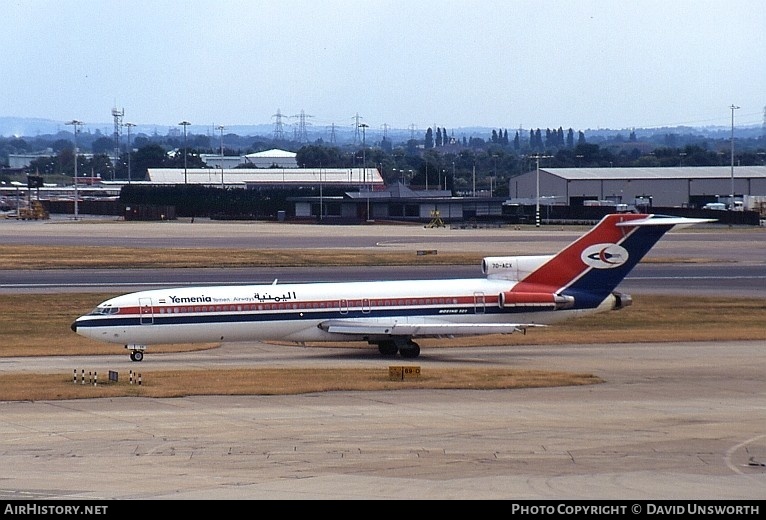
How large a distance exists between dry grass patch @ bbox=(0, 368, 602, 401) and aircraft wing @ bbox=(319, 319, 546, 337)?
13.0 ft

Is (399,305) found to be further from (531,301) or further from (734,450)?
(734,450)

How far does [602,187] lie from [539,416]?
152 meters

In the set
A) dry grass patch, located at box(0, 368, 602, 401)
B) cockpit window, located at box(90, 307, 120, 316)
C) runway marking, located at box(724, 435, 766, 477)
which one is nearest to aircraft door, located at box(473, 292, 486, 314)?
dry grass patch, located at box(0, 368, 602, 401)

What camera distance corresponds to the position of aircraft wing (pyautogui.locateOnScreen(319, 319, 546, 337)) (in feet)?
152

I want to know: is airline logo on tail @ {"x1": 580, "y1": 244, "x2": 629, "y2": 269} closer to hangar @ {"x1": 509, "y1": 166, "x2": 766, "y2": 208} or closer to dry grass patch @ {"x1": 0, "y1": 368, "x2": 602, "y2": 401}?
dry grass patch @ {"x1": 0, "y1": 368, "x2": 602, "y2": 401}

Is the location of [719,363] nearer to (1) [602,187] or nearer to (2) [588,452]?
(2) [588,452]

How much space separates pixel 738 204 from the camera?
16125 centimetres

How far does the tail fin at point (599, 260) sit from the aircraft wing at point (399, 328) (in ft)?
6.60

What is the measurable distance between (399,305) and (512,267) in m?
4.74

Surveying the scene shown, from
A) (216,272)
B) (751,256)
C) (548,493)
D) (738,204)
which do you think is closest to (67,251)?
(216,272)

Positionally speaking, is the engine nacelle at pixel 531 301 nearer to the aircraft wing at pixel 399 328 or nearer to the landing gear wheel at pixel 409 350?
the aircraft wing at pixel 399 328

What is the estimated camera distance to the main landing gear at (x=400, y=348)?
47344 mm

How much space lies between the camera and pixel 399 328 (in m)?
46.5
